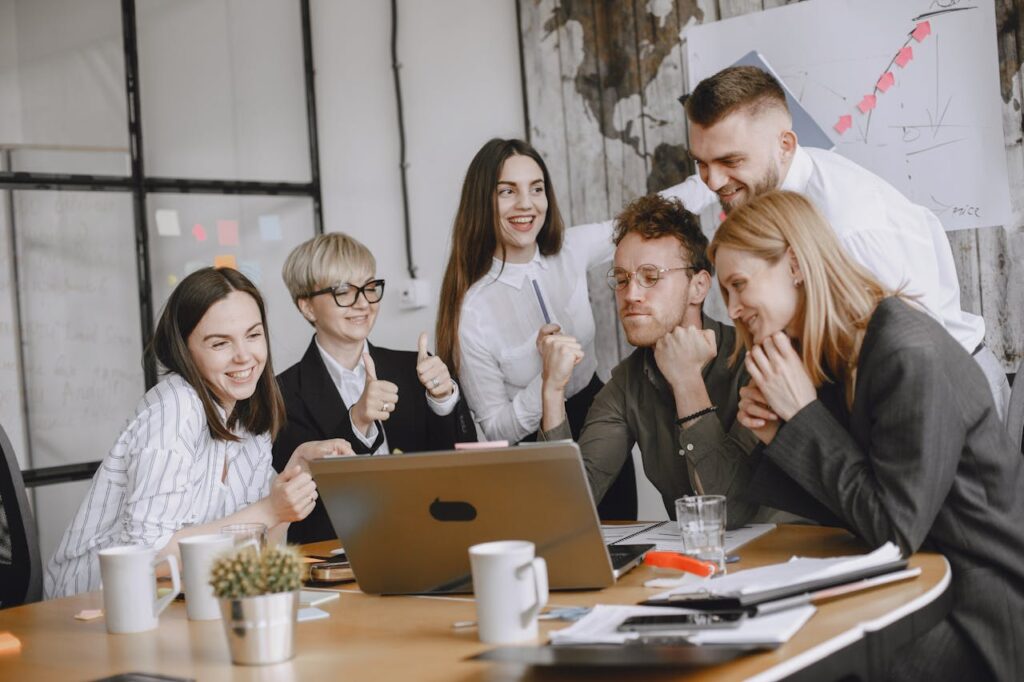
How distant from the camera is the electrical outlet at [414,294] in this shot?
13.5 ft

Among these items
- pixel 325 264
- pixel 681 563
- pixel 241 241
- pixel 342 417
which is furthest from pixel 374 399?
pixel 241 241

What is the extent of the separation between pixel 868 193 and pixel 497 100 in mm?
1828

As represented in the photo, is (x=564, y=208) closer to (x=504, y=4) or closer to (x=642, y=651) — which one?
(x=504, y=4)

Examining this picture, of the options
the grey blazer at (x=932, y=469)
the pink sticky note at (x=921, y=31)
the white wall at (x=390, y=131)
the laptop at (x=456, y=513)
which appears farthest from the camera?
the white wall at (x=390, y=131)

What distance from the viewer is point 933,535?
162 centimetres

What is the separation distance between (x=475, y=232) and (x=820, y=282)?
1.54 m

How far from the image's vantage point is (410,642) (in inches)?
52.5

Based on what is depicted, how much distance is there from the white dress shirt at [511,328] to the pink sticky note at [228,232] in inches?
49.6

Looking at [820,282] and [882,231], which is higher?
[882,231]

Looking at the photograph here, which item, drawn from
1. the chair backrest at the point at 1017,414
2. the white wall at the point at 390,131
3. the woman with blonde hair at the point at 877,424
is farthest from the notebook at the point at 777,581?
the white wall at the point at 390,131

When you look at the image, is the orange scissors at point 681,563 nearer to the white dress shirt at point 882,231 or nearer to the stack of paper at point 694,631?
the stack of paper at point 694,631

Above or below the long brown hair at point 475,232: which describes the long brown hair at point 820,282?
below

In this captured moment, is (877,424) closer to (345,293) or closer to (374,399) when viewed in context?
(374,399)

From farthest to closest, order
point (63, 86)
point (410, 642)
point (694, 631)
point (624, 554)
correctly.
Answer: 1. point (63, 86)
2. point (624, 554)
3. point (410, 642)
4. point (694, 631)
